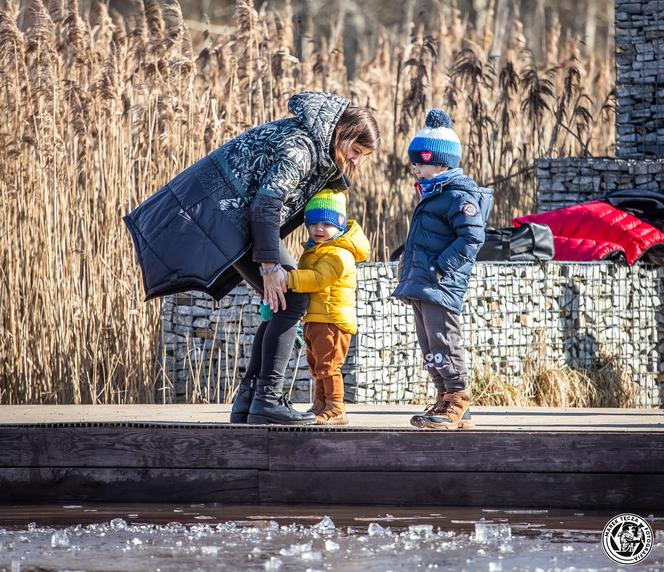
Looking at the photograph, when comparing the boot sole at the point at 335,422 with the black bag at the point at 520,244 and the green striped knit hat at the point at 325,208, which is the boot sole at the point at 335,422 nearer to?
the green striped knit hat at the point at 325,208

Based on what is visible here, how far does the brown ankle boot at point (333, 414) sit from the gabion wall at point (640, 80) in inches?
220

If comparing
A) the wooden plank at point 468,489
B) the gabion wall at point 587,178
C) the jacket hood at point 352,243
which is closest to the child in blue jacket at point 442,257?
the jacket hood at point 352,243

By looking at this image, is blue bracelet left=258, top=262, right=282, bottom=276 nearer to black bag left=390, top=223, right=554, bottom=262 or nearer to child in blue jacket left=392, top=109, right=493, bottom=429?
child in blue jacket left=392, top=109, right=493, bottom=429

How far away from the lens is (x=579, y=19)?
84.0ft

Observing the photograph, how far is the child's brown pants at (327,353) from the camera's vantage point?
4.77 m

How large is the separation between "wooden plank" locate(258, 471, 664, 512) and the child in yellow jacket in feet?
1.01

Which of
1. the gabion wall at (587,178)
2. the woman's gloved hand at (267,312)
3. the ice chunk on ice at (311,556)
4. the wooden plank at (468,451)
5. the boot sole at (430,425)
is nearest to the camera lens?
the ice chunk on ice at (311,556)

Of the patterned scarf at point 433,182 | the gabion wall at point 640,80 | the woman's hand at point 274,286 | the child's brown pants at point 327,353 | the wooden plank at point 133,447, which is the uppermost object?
the gabion wall at point 640,80

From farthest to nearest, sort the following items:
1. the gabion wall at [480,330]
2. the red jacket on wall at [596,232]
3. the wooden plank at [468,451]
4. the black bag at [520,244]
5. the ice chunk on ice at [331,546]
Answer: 1. the red jacket on wall at [596,232]
2. the black bag at [520,244]
3. the gabion wall at [480,330]
4. the wooden plank at [468,451]
5. the ice chunk on ice at [331,546]

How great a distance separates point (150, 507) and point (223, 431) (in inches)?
13.6

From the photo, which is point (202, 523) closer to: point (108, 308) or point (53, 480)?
point (53, 480)

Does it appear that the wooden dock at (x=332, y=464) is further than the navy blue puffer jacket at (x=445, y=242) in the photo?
No

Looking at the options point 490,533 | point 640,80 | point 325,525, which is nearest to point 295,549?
point 325,525

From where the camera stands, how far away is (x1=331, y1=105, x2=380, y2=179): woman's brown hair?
4531 millimetres
